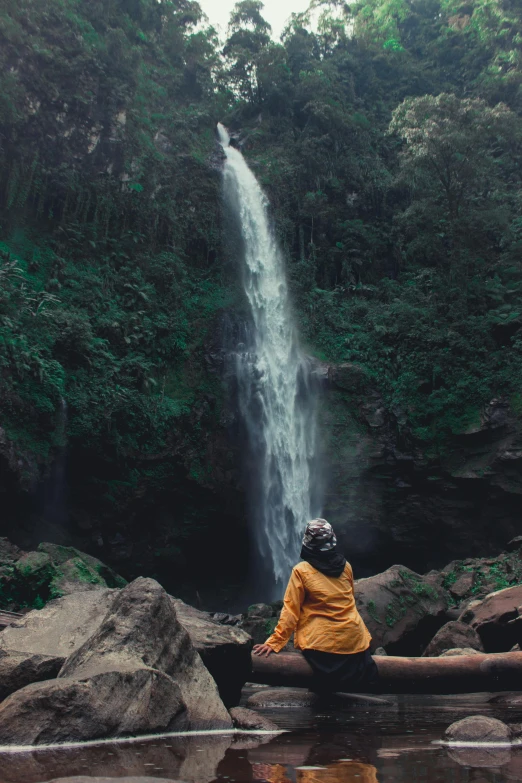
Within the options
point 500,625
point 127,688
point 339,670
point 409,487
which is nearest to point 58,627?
point 127,688

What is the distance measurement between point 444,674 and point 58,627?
10.2 ft

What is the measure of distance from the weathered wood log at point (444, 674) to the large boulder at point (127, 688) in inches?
28.1

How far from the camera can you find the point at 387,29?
35.5 metres

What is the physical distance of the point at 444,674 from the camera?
4457mm

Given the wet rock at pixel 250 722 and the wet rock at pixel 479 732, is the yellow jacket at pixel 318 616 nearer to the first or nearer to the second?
the wet rock at pixel 250 722

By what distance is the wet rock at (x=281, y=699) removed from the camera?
471 centimetres

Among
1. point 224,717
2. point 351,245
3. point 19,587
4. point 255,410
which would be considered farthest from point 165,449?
point 224,717

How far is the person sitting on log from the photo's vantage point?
4.16 meters

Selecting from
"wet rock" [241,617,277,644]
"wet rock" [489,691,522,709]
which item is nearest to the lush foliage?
"wet rock" [241,617,277,644]

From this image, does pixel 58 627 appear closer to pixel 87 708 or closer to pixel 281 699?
pixel 281 699

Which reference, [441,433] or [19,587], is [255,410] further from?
[19,587]

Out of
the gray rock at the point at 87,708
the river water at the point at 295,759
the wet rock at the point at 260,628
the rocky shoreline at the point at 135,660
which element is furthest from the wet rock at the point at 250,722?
the wet rock at the point at 260,628

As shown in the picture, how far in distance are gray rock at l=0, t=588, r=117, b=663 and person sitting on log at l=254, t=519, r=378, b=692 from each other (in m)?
1.46

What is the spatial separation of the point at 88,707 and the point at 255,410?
15.6 metres
